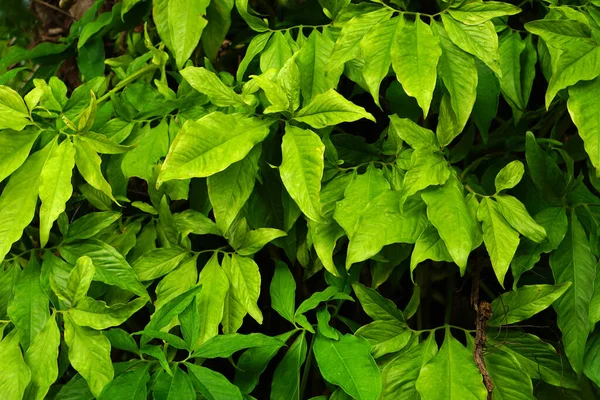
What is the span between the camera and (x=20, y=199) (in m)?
1.03

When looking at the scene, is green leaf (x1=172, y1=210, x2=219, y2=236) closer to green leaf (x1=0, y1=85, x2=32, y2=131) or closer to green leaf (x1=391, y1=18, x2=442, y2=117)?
green leaf (x1=0, y1=85, x2=32, y2=131)

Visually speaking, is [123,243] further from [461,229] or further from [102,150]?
[461,229]

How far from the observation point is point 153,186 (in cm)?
111

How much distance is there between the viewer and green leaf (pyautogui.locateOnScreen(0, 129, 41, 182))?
40.8 inches

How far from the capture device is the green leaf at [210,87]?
3.45 feet

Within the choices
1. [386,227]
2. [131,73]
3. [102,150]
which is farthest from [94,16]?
[386,227]

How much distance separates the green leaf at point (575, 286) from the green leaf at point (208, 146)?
20.0 inches

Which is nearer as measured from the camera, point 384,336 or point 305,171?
point 305,171

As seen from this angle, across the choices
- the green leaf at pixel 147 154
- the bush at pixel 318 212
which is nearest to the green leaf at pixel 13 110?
the bush at pixel 318 212

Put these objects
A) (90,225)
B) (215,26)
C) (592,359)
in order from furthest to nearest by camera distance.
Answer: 1. (215,26)
2. (90,225)
3. (592,359)

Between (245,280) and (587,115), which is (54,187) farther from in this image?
(587,115)

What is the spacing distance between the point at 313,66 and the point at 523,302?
51 centimetres

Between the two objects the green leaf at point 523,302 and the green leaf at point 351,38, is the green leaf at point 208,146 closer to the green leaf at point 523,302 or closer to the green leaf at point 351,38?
the green leaf at point 351,38

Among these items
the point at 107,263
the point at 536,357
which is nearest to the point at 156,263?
the point at 107,263
